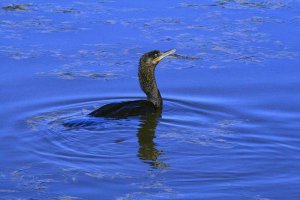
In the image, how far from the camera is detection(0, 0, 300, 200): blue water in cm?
796

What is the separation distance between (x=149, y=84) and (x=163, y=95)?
12.8 inches

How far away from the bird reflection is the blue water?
0.08 ft

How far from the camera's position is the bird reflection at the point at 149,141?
8.66 meters

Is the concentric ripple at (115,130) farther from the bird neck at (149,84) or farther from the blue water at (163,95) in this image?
the bird neck at (149,84)

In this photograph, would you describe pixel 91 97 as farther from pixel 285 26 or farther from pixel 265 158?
pixel 285 26

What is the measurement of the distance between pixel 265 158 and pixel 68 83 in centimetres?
346

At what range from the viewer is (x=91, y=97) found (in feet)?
35.5

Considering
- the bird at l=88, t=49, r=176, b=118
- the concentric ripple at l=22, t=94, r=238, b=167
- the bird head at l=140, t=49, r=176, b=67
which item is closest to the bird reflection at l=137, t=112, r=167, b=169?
the concentric ripple at l=22, t=94, r=238, b=167

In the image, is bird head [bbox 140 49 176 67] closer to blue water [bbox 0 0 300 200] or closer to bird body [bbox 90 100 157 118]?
blue water [bbox 0 0 300 200]

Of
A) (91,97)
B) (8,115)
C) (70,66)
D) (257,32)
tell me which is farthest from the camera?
(257,32)

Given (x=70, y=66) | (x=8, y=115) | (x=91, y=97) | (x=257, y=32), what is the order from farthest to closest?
1. (x=257, y=32)
2. (x=70, y=66)
3. (x=91, y=97)
4. (x=8, y=115)

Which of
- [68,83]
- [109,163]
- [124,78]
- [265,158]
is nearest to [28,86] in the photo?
[68,83]

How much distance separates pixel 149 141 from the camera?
933 cm

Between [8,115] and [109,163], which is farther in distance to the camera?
[8,115]
